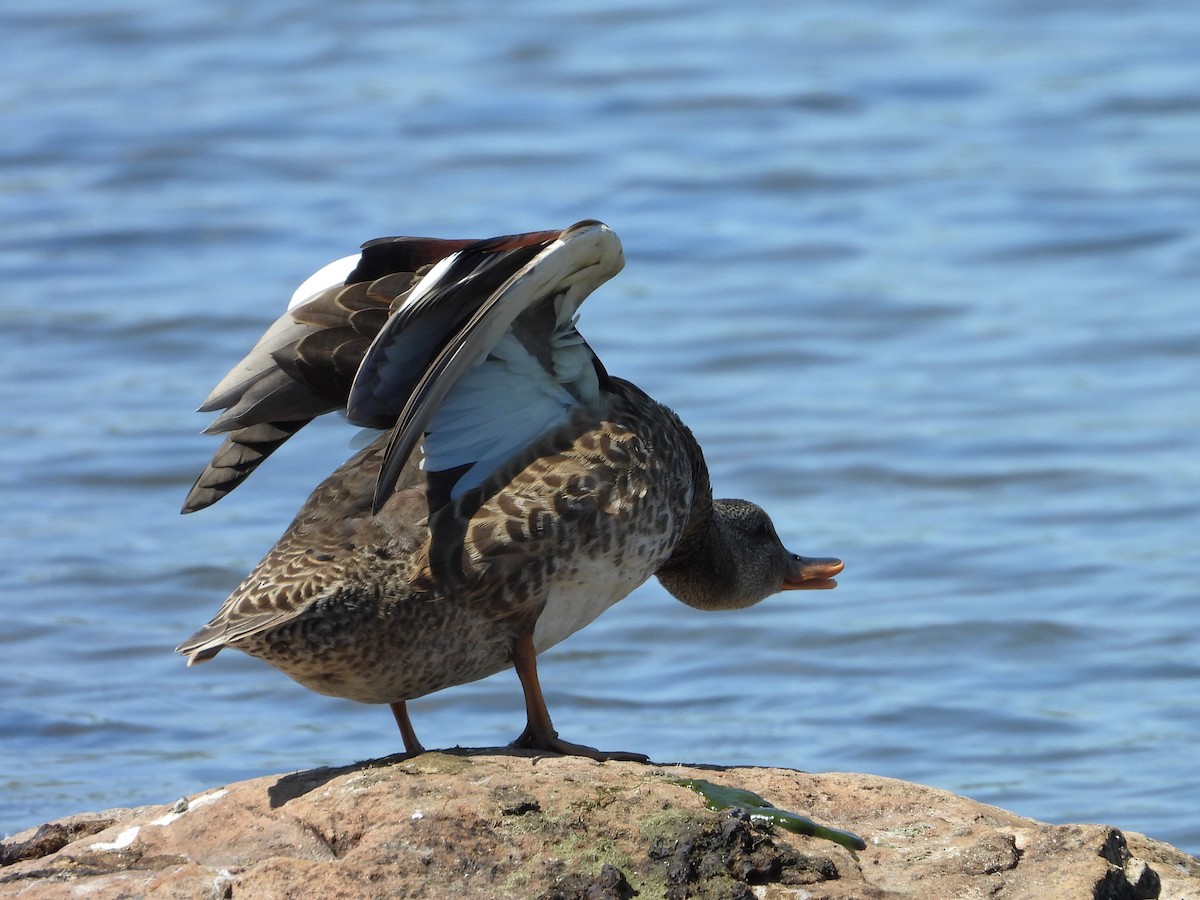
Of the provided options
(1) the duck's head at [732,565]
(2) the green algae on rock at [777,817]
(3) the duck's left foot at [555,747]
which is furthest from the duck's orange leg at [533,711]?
(1) the duck's head at [732,565]

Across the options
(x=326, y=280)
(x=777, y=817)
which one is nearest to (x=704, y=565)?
(x=326, y=280)

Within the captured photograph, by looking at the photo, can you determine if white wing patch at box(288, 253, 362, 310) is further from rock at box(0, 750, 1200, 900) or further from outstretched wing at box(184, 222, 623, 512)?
rock at box(0, 750, 1200, 900)

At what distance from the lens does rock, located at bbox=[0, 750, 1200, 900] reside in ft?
15.6

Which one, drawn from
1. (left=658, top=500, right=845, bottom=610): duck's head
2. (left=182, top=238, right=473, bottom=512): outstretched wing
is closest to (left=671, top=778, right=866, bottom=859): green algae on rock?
(left=182, top=238, right=473, bottom=512): outstretched wing

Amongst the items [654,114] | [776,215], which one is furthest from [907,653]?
[654,114]

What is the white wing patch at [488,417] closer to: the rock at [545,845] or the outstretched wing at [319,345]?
the outstretched wing at [319,345]

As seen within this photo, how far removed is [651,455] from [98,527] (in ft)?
21.2

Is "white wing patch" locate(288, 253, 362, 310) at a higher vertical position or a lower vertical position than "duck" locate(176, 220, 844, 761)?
higher

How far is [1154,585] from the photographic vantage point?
10.5 m

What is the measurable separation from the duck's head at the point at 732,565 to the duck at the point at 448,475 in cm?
87

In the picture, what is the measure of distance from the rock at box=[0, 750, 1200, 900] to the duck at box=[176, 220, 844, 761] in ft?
1.29

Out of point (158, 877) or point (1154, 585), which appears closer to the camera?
point (158, 877)

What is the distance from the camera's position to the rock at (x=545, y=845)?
4.76 metres

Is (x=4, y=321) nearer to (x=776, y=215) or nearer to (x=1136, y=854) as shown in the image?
(x=776, y=215)
